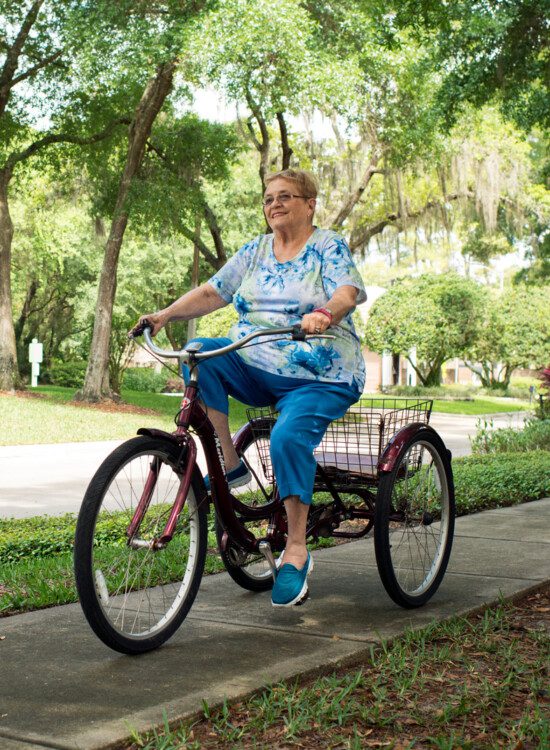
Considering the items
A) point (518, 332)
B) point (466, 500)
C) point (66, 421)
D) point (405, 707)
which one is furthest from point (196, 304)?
point (518, 332)

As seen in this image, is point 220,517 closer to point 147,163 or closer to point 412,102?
point 412,102

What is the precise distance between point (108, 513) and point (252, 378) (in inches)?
34.3

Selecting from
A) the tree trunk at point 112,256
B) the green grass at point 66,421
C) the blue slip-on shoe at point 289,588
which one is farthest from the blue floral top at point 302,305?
the tree trunk at point 112,256

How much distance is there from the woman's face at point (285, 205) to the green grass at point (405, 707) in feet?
5.96

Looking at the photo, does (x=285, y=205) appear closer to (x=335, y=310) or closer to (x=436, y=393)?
(x=335, y=310)

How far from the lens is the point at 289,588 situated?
4148 mm

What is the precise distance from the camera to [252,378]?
14.8ft

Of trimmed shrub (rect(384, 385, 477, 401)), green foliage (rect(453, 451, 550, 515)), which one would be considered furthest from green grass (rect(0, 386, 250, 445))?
trimmed shrub (rect(384, 385, 477, 401))

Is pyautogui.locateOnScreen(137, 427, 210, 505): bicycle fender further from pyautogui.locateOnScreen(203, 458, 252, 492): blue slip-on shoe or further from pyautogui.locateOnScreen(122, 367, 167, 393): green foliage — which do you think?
pyautogui.locateOnScreen(122, 367, 167, 393): green foliage

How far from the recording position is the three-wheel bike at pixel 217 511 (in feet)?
12.4

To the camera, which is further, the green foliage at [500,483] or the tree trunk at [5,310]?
the tree trunk at [5,310]

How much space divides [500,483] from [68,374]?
124 feet

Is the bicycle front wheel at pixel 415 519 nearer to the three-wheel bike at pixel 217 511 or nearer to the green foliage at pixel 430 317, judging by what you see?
the three-wheel bike at pixel 217 511

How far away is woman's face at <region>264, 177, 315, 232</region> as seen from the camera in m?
Result: 4.52
